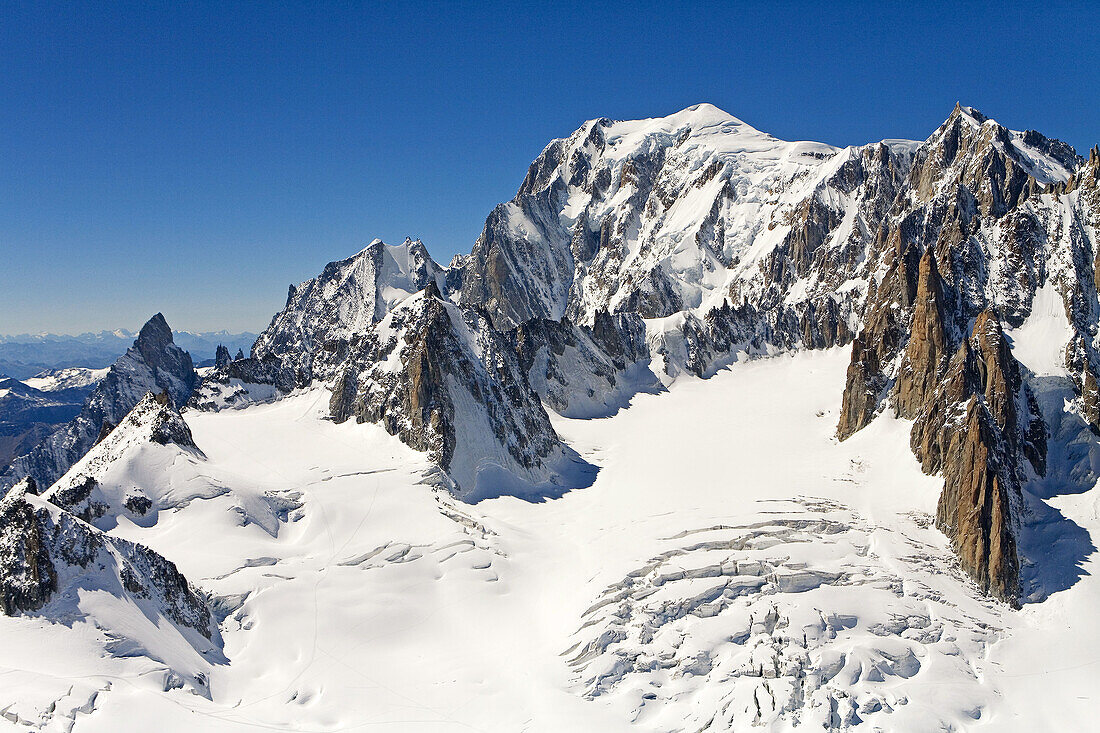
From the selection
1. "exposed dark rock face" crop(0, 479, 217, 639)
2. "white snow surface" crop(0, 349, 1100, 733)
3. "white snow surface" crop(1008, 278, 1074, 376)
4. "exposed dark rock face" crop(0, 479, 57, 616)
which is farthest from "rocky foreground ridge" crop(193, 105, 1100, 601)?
"exposed dark rock face" crop(0, 479, 57, 616)

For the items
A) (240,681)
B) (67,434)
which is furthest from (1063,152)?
(67,434)

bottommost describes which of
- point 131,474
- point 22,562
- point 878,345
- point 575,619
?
point 575,619

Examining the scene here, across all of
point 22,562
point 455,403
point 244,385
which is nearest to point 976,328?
point 455,403

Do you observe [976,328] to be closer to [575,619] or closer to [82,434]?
[575,619]

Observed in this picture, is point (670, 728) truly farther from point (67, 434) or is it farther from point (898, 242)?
point (67, 434)

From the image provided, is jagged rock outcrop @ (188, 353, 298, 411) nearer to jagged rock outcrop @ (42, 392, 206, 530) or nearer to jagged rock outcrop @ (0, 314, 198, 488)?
jagged rock outcrop @ (42, 392, 206, 530)

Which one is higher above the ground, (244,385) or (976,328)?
(976,328)
